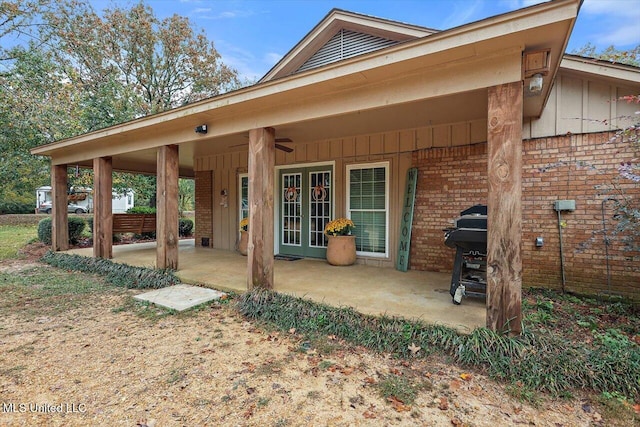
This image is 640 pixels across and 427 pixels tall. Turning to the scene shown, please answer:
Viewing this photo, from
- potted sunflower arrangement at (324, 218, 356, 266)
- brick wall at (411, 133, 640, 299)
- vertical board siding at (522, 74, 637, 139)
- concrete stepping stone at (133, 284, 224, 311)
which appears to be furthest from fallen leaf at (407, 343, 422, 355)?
vertical board siding at (522, 74, 637, 139)

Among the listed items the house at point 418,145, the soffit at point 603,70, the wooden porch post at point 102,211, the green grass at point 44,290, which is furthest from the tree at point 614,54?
the wooden porch post at point 102,211

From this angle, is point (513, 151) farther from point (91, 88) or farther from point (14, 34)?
point (91, 88)

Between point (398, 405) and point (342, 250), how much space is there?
3.87m

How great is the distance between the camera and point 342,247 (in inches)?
235

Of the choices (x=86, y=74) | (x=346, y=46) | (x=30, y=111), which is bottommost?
(x=30, y=111)

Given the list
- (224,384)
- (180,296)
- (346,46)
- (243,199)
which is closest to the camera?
(224,384)

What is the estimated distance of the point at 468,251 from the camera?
12.0 feet

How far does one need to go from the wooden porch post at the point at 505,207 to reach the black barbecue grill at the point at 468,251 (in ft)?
2.18

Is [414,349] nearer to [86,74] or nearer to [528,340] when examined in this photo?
[528,340]

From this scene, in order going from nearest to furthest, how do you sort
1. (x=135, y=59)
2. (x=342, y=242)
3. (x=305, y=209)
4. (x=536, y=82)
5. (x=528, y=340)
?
(x=528, y=340), (x=536, y=82), (x=342, y=242), (x=305, y=209), (x=135, y=59)

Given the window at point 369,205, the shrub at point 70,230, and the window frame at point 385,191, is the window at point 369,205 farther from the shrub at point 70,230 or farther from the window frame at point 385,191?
the shrub at point 70,230

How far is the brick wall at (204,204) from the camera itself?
340 inches

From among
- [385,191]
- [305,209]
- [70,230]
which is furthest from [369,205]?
[70,230]

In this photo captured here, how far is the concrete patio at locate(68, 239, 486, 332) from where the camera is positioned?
3.30 meters
